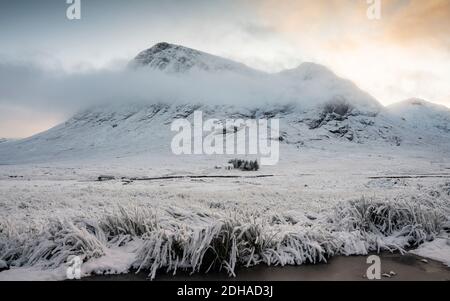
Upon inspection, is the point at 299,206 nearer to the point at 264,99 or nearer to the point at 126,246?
the point at 126,246

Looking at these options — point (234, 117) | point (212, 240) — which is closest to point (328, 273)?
point (212, 240)

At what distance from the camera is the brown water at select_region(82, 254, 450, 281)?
5.41 meters

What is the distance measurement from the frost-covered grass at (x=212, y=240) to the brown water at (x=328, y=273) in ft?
0.54

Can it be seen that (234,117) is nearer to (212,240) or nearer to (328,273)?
(212,240)

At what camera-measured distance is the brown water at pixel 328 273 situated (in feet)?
17.7

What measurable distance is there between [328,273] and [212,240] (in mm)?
1762

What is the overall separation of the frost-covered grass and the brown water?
0.16 m

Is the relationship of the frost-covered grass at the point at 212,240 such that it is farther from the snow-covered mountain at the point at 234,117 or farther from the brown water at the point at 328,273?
the snow-covered mountain at the point at 234,117

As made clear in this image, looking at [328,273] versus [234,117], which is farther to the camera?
[234,117]

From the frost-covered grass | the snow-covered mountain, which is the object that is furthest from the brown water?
the snow-covered mountain

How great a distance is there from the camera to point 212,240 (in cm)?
601

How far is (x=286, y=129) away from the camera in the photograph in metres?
145

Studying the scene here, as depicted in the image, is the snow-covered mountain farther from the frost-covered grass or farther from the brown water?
the brown water

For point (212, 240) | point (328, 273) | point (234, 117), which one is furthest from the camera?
point (234, 117)
